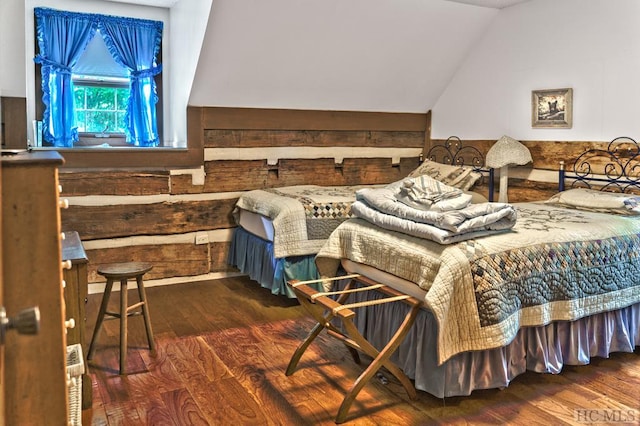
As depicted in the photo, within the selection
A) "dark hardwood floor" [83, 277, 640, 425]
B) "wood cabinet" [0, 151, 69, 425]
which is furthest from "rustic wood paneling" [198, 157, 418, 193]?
Answer: "wood cabinet" [0, 151, 69, 425]

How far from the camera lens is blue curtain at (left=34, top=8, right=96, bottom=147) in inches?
178

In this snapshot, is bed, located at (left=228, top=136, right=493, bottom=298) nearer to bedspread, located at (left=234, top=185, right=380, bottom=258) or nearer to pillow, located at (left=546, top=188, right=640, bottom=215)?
bedspread, located at (left=234, top=185, right=380, bottom=258)

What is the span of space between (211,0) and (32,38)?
1.67 metres

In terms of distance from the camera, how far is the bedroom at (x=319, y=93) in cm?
402

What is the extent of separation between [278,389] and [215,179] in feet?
8.03

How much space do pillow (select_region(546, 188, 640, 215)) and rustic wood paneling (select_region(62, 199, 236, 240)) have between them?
8.58 feet

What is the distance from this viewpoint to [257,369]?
2.91 m

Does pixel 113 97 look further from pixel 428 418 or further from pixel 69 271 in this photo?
pixel 428 418

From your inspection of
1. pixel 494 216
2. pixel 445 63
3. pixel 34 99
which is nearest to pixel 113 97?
pixel 34 99

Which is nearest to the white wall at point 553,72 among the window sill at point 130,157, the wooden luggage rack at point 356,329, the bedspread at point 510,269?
the bedspread at point 510,269

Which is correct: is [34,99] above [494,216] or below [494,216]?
above

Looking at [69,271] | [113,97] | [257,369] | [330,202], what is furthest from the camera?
[113,97]

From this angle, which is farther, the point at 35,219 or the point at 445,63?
the point at 445,63

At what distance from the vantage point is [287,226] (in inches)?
155
